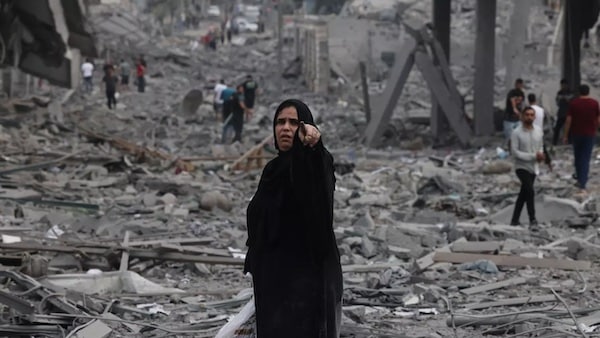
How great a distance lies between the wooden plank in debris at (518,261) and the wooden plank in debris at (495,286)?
690 millimetres

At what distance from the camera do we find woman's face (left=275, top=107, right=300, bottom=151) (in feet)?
17.0

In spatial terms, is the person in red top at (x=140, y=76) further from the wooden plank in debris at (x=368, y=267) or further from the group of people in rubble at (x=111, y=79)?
the wooden plank in debris at (x=368, y=267)

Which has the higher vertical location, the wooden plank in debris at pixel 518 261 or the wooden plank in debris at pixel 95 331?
the wooden plank in debris at pixel 95 331

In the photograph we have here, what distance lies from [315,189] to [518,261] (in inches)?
220

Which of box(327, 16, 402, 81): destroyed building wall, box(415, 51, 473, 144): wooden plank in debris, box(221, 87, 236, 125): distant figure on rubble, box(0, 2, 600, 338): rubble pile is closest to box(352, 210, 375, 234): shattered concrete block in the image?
box(0, 2, 600, 338): rubble pile

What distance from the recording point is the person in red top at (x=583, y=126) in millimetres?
15555

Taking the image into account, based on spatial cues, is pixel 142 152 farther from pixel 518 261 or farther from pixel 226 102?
pixel 518 261

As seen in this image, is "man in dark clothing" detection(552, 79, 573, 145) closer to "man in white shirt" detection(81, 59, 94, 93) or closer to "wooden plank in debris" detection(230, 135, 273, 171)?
"wooden plank in debris" detection(230, 135, 273, 171)

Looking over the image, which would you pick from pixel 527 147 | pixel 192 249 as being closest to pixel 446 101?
pixel 527 147

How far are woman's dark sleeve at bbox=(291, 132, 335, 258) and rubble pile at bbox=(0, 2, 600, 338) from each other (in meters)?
2.23

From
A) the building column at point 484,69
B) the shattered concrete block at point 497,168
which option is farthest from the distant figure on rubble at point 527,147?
the building column at point 484,69

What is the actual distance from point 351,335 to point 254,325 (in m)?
1.72

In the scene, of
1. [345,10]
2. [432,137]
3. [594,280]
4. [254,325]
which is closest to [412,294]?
[594,280]

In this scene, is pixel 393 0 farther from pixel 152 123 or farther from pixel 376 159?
pixel 376 159
